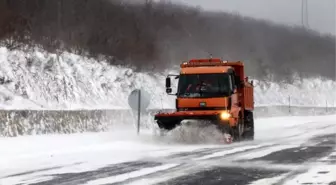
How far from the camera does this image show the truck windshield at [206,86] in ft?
59.6

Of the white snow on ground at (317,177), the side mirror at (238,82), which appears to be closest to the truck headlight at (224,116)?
the side mirror at (238,82)

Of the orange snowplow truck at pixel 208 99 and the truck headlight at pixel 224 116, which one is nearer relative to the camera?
the truck headlight at pixel 224 116

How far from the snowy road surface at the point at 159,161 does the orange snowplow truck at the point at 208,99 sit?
2.23 ft

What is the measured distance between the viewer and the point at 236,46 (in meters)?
73.8

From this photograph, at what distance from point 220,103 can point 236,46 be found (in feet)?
187

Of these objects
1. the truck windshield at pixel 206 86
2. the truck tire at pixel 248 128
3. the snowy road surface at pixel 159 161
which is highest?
the truck windshield at pixel 206 86

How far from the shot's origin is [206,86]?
18.3 m

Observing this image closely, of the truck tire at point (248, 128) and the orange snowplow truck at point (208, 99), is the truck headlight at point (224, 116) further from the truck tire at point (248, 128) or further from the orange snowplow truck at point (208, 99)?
the truck tire at point (248, 128)

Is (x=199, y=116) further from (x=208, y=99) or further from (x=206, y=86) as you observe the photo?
(x=206, y=86)

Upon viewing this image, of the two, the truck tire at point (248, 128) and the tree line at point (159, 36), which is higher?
the tree line at point (159, 36)

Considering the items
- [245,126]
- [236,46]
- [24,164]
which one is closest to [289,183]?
[24,164]

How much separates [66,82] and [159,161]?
2165cm

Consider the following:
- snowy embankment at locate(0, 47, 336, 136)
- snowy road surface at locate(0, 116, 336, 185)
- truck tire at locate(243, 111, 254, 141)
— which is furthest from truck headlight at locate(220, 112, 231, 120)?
snowy embankment at locate(0, 47, 336, 136)

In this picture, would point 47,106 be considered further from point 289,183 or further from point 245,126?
point 289,183
